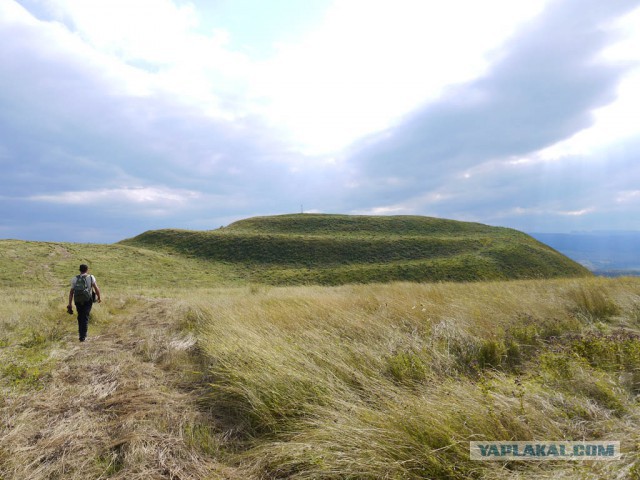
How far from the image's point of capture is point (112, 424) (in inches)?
135

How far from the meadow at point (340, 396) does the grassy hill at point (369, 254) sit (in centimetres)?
3129

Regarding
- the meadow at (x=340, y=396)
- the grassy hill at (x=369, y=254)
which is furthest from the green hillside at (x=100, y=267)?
the meadow at (x=340, y=396)

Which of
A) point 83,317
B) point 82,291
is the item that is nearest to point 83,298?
point 82,291

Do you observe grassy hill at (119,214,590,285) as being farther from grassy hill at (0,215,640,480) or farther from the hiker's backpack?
grassy hill at (0,215,640,480)

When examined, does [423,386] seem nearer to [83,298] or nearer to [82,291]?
[83,298]

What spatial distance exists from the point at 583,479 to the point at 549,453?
1.18 ft

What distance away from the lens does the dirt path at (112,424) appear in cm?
276

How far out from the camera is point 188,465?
282 cm

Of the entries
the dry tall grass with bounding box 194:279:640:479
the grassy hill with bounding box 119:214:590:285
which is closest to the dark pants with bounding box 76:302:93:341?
the dry tall grass with bounding box 194:279:640:479

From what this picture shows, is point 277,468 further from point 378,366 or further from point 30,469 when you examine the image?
point 30,469

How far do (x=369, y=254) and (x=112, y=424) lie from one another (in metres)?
49.8

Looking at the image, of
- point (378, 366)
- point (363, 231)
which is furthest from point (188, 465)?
point (363, 231)

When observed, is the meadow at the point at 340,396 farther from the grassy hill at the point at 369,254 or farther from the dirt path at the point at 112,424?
the grassy hill at the point at 369,254

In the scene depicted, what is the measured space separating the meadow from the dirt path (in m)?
0.02
